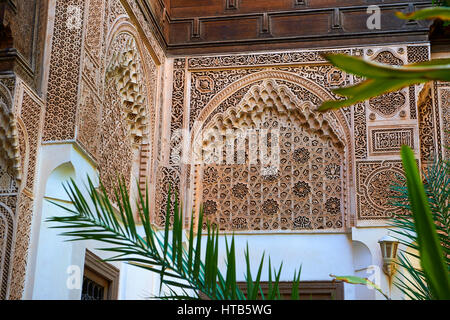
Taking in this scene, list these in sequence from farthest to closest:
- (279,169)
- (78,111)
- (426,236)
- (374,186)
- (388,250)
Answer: (279,169) < (374,186) < (388,250) < (78,111) < (426,236)

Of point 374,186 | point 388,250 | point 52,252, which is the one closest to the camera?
point 52,252

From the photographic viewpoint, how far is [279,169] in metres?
6.57

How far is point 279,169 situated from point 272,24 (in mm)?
1456

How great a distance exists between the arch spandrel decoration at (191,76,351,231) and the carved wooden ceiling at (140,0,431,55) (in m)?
0.41

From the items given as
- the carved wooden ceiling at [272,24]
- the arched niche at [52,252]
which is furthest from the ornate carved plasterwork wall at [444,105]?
the arched niche at [52,252]

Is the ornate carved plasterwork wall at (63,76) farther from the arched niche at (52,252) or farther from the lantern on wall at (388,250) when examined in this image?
the lantern on wall at (388,250)

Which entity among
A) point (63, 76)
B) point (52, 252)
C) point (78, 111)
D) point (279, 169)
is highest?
point (63, 76)

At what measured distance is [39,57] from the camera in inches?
186

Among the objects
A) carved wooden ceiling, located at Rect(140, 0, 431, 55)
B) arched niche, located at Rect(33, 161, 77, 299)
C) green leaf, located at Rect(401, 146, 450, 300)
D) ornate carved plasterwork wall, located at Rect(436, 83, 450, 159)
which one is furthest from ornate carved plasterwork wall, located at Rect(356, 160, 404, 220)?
green leaf, located at Rect(401, 146, 450, 300)

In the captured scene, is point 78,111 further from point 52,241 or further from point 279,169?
point 279,169

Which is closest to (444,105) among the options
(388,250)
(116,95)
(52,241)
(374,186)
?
(374,186)

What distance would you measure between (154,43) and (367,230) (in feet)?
8.64

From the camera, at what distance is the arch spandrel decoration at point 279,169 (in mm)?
6422
